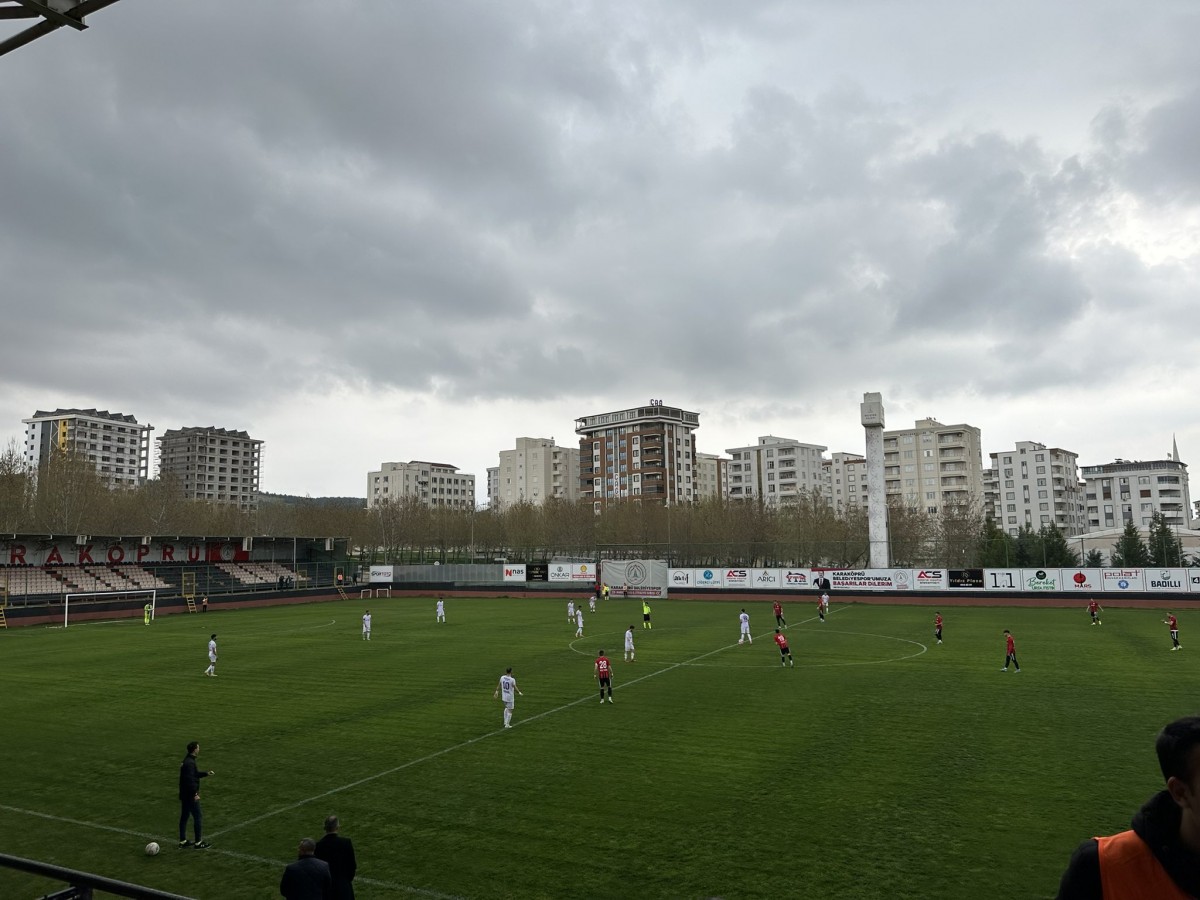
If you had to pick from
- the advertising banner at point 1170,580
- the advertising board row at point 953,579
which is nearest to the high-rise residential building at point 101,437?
the advertising board row at point 953,579

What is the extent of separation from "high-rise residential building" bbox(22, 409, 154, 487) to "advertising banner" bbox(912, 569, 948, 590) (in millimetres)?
181523

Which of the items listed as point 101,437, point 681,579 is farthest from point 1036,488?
point 101,437

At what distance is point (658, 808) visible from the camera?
13938 millimetres

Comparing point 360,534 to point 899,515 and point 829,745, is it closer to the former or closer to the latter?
point 899,515

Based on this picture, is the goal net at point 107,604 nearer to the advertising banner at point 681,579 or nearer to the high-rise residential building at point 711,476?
the advertising banner at point 681,579

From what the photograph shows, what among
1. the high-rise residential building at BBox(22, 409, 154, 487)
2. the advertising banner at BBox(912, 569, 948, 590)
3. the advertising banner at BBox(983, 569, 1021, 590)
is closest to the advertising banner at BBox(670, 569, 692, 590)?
the advertising banner at BBox(912, 569, 948, 590)

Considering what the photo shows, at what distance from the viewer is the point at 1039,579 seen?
5484 centimetres

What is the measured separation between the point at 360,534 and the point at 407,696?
104m

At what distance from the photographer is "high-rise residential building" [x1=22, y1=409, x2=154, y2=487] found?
184 meters

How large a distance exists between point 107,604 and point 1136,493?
15753 cm

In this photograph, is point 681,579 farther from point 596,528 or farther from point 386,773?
point 386,773

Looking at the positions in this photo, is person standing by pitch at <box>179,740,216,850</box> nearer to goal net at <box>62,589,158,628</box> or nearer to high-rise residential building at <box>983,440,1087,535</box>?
goal net at <box>62,589,158,628</box>

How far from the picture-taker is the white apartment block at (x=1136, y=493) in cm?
13388

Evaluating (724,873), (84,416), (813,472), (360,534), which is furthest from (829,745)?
(84,416)
